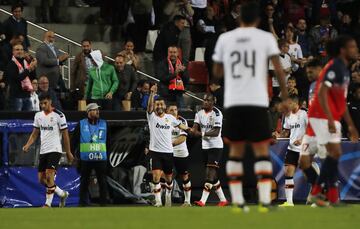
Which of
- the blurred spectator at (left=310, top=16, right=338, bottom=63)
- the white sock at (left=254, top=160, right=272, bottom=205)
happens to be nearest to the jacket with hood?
the blurred spectator at (left=310, top=16, right=338, bottom=63)

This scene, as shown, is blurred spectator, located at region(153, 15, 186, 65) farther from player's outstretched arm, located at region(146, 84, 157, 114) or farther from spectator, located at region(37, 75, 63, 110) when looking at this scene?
spectator, located at region(37, 75, 63, 110)

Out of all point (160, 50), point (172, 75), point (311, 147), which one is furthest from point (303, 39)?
point (311, 147)

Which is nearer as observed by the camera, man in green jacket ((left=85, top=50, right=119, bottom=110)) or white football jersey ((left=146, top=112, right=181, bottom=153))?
white football jersey ((left=146, top=112, right=181, bottom=153))

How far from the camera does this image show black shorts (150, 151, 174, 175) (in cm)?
2438

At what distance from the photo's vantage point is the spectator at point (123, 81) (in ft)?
85.9

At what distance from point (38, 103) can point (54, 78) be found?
2.97ft

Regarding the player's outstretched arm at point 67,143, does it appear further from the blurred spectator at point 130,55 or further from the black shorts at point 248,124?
the black shorts at point 248,124

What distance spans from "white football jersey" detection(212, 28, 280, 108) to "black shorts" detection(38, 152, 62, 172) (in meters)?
9.96

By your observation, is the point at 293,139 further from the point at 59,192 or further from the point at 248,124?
the point at 248,124

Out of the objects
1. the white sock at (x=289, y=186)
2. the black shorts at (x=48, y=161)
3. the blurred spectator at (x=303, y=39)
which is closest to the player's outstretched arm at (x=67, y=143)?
the black shorts at (x=48, y=161)

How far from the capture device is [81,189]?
24031 mm

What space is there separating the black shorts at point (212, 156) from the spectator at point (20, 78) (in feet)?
13.6

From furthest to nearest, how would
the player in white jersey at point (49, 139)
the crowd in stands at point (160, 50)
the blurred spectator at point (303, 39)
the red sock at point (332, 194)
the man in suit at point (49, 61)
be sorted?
the blurred spectator at point (303, 39)
the man in suit at point (49, 61)
the crowd in stands at point (160, 50)
the player in white jersey at point (49, 139)
the red sock at point (332, 194)

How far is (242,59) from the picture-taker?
13.6m
